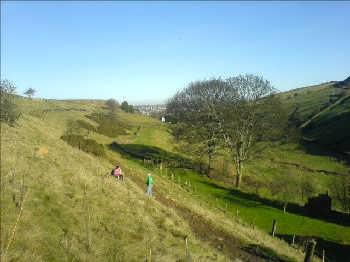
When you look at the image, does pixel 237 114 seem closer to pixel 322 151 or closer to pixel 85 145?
pixel 85 145

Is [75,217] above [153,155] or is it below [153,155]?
above

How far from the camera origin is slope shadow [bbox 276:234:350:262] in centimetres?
3332

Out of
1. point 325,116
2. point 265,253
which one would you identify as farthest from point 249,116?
point 325,116

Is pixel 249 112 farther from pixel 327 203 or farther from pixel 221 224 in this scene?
pixel 221 224

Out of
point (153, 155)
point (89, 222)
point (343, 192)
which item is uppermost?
point (89, 222)

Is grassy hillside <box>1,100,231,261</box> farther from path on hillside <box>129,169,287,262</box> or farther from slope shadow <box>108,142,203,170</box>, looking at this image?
slope shadow <box>108,142,203,170</box>

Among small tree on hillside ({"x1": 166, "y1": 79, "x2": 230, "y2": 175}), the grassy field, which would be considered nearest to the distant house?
the grassy field

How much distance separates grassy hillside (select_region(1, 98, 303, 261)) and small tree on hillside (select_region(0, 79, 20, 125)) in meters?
10.7

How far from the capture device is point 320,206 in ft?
162

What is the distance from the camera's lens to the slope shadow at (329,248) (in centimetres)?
3332

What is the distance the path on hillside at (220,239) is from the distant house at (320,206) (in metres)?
24.3

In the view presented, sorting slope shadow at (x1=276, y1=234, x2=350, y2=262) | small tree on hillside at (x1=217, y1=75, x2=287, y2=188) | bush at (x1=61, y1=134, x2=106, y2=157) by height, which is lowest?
slope shadow at (x1=276, y1=234, x2=350, y2=262)

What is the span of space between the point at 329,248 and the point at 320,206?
46.3ft

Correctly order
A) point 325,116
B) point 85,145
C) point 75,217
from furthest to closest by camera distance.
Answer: point 325,116 < point 85,145 < point 75,217
